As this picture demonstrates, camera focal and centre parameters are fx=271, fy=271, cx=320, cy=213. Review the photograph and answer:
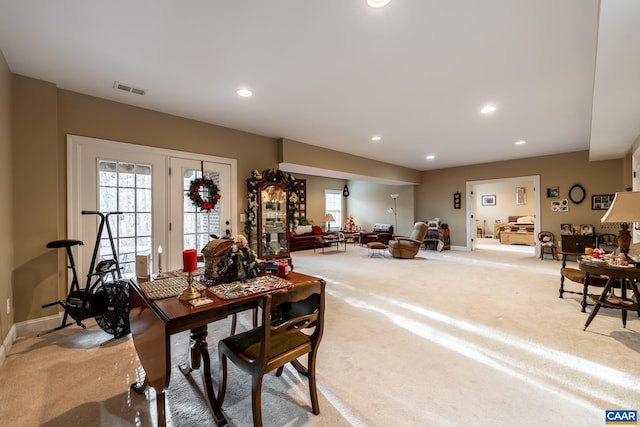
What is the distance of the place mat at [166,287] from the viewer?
161 centimetres

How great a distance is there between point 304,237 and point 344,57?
667 cm

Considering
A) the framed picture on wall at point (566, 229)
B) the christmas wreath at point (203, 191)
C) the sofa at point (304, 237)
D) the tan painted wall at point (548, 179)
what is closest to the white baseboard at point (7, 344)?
the christmas wreath at point (203, 191)

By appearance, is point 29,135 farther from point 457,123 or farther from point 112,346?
point 457,123

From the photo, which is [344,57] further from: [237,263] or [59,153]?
[59,153]

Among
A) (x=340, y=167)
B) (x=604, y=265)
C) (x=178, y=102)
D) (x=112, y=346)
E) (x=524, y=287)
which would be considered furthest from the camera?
(x=340, y=167)

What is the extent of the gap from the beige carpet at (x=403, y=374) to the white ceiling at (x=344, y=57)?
236cm

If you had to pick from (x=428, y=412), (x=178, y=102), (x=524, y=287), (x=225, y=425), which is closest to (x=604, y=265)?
(x=524, y=287)

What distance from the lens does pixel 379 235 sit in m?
8.98

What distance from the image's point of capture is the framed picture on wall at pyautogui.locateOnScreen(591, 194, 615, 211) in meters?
6.09

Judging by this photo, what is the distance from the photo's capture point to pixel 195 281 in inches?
73.4

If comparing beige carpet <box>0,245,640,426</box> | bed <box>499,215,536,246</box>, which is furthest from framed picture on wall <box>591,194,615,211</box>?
beige carpet <box>0,245,640,426</box>

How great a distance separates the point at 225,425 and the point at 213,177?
3417 millimetres

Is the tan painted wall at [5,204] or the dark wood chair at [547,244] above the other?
the tan painted wall at [5,204]

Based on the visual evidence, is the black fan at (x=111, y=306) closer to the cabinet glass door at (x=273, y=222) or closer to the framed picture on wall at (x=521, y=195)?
the cabinet glass door at (x=273, y=222)
